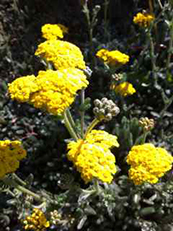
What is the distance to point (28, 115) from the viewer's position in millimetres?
4523

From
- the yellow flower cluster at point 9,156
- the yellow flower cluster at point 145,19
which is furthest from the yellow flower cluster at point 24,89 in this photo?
the yellow flower cluster at point 145,19

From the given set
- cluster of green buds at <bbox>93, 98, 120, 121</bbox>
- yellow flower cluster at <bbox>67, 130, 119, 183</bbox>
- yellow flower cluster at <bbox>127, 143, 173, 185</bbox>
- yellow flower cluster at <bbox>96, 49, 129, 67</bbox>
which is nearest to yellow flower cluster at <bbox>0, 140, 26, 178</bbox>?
yellow flower cluster at <bbox>67, 130, 119, 183</bbox>

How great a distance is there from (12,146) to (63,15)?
3.74 meters

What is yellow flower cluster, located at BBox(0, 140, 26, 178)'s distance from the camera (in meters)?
2.50

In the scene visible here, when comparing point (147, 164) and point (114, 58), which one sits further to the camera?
point (114, 58)

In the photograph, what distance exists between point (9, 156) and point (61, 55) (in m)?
1.02

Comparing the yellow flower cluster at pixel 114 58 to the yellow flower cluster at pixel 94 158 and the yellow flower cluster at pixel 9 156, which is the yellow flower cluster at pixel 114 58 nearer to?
the yellow flower cluster at pixel 94 158

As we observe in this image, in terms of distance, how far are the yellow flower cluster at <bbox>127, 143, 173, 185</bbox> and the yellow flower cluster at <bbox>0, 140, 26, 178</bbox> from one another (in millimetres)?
1018

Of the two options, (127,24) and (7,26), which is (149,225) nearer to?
(127,24)

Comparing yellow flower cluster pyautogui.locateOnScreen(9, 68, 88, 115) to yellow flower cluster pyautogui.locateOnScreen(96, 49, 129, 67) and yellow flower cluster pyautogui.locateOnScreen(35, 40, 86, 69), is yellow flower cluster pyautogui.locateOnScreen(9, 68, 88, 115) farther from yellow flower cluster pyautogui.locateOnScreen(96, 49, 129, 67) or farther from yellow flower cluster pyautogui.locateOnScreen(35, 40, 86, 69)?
yellow flower cluster pyautogui.locateOnScreen(96, 49, 129, 67)

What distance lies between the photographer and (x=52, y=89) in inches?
91.7

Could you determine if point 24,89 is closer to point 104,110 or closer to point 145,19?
point 104,110

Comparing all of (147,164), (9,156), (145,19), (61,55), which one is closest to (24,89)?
(61,55)

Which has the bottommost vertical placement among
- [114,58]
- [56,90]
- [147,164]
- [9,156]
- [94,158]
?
Answer: [147,164]
